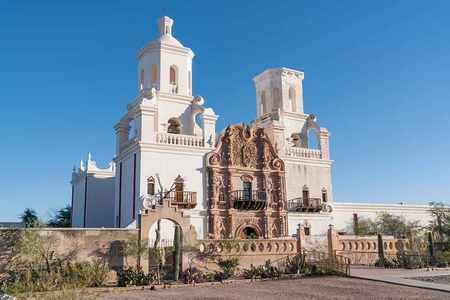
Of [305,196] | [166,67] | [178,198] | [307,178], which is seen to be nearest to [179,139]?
[178,198]

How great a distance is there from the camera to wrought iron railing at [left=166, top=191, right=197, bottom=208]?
28484 millimetres

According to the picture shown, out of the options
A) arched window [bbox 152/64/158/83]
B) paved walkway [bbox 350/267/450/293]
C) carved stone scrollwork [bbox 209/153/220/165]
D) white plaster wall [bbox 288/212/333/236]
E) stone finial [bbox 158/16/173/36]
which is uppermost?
stone finial [bbox 158/16/173/36]

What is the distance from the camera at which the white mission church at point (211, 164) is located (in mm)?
29078

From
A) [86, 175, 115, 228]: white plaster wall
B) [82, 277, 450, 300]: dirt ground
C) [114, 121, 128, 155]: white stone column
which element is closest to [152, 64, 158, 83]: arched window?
[114, 121, 128, 155]: white stone column

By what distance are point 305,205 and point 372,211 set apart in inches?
289

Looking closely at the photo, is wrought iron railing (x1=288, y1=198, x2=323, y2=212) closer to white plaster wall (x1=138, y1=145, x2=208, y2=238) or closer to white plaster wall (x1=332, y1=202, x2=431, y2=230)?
white plaster wall (x1=332, y1=202, x2=431, y2=230)

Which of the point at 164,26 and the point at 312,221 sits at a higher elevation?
the point at 164,26

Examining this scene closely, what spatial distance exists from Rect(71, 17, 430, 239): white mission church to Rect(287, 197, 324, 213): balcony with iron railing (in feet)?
0.25

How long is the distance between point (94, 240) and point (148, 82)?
15012 millimetres

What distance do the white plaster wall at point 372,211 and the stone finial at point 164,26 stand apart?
18.1m

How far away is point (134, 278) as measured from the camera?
19.0 metres

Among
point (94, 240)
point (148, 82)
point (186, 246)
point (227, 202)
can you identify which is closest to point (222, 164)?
point (227, 202)

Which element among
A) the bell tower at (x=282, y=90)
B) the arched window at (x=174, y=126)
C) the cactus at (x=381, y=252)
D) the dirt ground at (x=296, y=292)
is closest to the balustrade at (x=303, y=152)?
the bell tower at (x=282, y=90)

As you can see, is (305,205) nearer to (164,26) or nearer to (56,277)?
(164,26)
